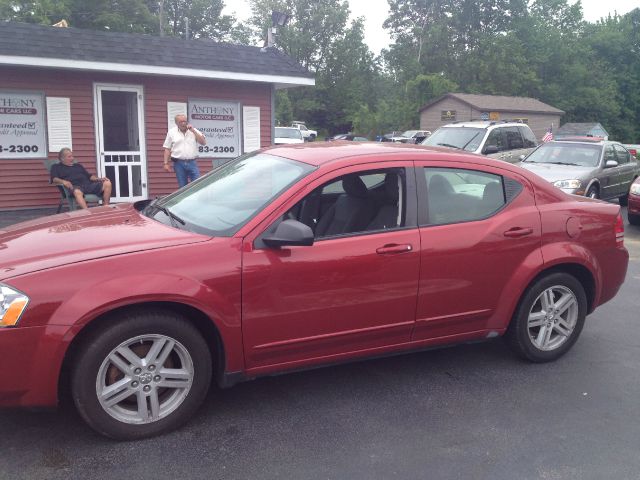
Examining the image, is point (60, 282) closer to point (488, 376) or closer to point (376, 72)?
point (488, 376)

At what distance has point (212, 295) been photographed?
11.1 feet

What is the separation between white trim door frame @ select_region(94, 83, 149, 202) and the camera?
1145 cm

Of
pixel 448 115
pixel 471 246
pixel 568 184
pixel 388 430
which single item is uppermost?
pixel 448 115

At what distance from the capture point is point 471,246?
4.16m

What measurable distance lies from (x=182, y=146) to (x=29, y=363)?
24.8 feet

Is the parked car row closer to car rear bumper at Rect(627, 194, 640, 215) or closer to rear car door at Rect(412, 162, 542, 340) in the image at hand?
car rear bumper at Rect(627, 194, 640, 215)

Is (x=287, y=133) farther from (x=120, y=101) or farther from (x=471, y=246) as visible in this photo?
(x=471, y=246)

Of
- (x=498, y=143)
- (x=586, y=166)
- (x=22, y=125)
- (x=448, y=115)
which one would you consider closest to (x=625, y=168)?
(x=586, y=166)

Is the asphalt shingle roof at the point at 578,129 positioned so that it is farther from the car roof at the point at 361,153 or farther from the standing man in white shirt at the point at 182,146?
the car roof at the point at 361,153

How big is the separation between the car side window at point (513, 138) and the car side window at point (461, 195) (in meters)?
10.5

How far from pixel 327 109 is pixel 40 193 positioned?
51662mm

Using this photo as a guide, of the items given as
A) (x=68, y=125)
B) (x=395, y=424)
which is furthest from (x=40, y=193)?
(x=395, y=424)

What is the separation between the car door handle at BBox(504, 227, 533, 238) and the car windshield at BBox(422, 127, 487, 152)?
917 centimetres

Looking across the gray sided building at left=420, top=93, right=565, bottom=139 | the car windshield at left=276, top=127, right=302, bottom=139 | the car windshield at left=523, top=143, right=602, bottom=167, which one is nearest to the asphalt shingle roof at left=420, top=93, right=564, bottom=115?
the gray sided building at left=420, top=93, right=565, bottom=139
